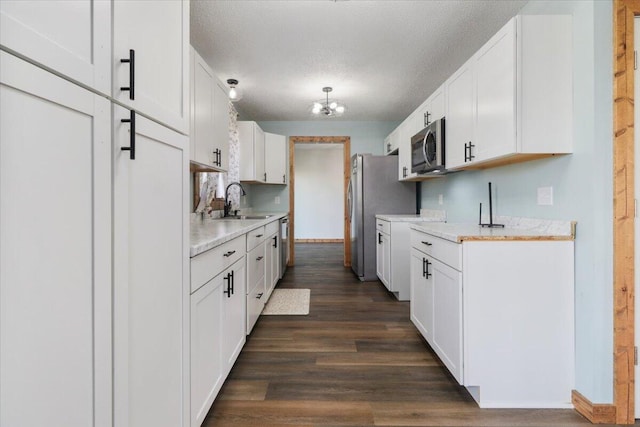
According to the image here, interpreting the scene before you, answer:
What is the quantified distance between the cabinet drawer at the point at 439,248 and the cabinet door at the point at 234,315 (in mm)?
1261

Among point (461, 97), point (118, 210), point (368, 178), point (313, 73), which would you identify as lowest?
point (118, 210)

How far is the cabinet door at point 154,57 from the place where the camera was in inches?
34.9

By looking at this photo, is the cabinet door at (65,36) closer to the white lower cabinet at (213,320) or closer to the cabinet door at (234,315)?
the white lower cabinet at (213,320)

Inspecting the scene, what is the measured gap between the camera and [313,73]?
3572 millimetres

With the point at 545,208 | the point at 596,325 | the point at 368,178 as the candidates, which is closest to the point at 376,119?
the point at 368,178

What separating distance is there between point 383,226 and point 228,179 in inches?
76.4

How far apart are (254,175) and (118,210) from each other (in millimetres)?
3721

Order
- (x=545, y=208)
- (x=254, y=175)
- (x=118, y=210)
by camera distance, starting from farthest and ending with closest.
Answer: (x=254, y=175), (x=545, y=208), (x=118, y=210)

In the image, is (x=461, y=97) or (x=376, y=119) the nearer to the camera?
(x=461, y=97)

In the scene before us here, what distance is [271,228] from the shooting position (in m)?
3.77

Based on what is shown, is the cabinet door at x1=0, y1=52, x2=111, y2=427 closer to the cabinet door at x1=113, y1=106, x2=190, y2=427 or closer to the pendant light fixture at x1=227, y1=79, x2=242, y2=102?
the cabinet door at x1=113, y1=106, x2=190, y2=427

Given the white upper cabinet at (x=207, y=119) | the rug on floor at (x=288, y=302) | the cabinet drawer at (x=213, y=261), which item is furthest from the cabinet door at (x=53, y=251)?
the rug on floor at (x=288, y=302)

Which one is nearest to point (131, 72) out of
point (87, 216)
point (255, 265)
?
point (87, 216)

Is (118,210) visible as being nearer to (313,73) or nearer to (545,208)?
(545,208)
